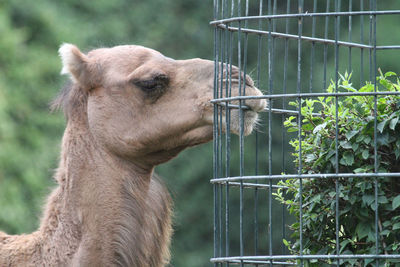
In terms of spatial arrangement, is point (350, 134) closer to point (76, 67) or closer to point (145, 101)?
point (145, 101)

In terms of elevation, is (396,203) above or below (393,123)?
below

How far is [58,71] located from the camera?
17500 millimetres

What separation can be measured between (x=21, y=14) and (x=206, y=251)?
24.9ft

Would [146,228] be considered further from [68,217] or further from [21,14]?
[21,14]

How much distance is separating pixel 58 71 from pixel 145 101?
11323 millimetres

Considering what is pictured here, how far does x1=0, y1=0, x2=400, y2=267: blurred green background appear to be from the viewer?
1536 centimetres

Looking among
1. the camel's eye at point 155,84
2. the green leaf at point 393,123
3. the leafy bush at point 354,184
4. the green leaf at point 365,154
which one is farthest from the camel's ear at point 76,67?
the green leaf at point 393,123

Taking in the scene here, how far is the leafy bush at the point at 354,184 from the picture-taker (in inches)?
186

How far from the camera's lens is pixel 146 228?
21.3 feet

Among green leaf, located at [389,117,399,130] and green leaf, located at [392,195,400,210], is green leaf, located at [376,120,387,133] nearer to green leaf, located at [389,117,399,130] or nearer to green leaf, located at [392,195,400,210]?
green leaf, located at [389,117,399,130]

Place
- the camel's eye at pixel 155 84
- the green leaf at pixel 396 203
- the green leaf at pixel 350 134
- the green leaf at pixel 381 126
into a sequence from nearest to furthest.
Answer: the green leaf at pixel 396 203 < the green leaf at pixel 381 126 < the green leaf at pixel 350 134 < the camel's eye at pixel 155 84

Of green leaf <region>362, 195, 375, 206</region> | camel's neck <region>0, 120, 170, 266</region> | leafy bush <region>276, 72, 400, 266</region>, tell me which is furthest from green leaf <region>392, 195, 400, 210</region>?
camel's neck <region>0, 120, 170, 266</region>

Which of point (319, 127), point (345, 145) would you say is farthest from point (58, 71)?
point (345, 145)

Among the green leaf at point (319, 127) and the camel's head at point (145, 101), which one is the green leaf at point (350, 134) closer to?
the green leaf at point (319, 127)
